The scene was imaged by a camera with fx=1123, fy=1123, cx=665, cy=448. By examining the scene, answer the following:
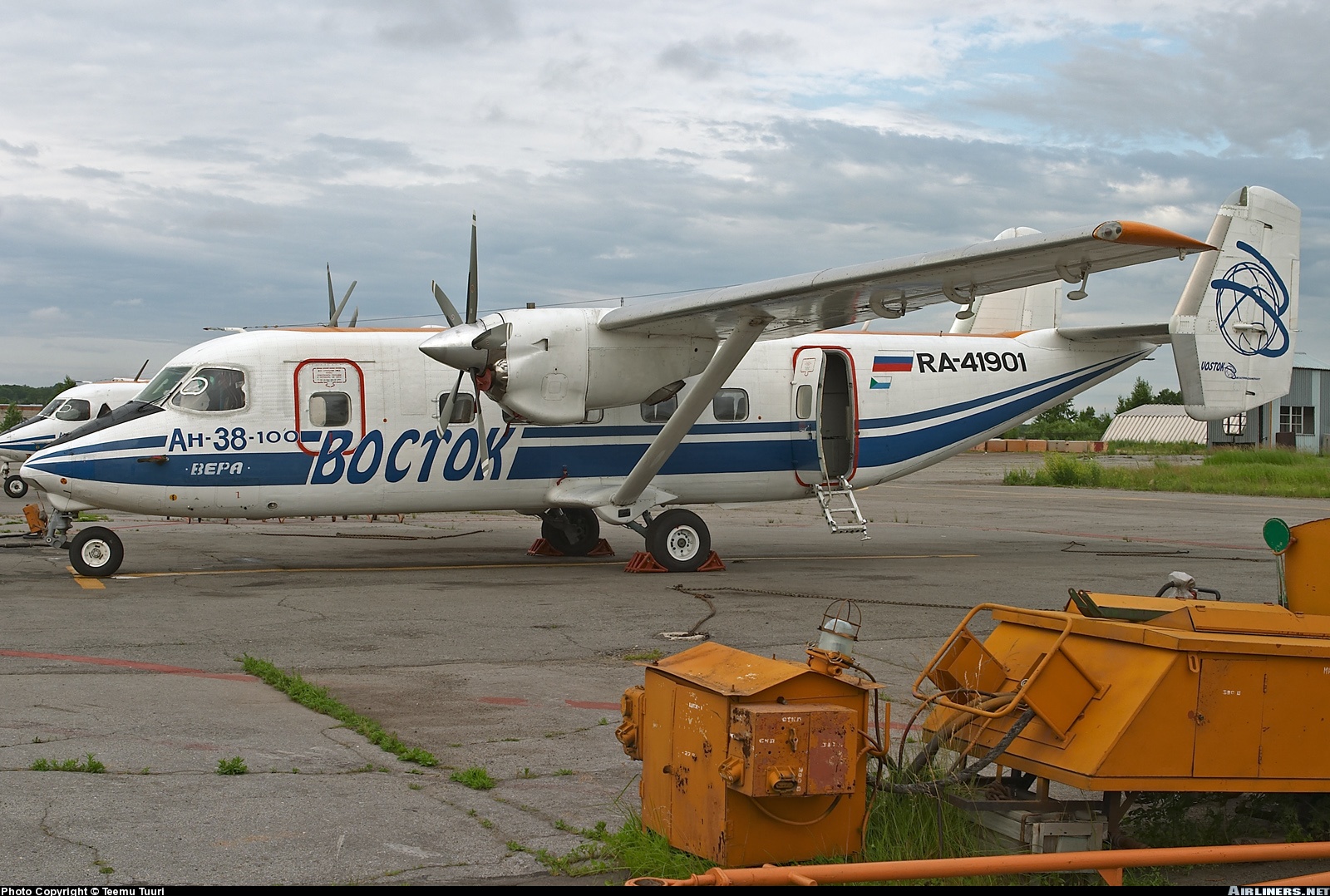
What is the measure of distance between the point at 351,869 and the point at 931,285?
31.9 feet

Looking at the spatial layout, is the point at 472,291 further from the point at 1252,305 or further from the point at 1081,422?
the point at 1081,422

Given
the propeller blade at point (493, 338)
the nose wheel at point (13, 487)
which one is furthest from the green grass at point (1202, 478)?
the nose wheel at point (13, 487)

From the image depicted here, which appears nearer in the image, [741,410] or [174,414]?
[174,414]

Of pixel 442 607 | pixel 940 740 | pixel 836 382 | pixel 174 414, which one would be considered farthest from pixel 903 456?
pixel 940 740

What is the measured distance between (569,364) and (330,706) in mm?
7010

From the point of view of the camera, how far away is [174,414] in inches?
571

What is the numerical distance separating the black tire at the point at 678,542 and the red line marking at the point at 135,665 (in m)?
7.31

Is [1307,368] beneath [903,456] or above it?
above

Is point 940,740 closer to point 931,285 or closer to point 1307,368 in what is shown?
point 931,285

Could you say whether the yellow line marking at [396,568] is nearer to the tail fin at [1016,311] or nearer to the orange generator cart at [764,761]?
the tail fin at [1016,311]

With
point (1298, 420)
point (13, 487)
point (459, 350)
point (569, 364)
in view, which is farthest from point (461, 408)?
point (1298, 420)

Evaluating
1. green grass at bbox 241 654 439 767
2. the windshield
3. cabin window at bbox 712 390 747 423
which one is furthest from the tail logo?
the windshield

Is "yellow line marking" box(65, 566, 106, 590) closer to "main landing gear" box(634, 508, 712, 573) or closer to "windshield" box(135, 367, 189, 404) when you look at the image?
"windshield" box(135, 367, 189, 404)

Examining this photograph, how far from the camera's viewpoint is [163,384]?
1488 centimetres
